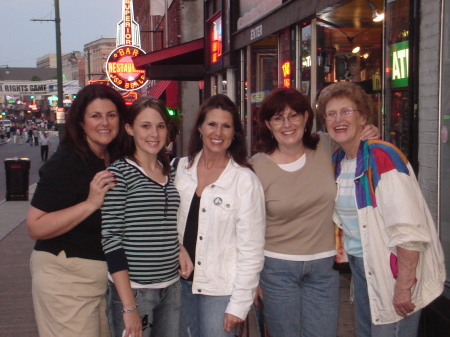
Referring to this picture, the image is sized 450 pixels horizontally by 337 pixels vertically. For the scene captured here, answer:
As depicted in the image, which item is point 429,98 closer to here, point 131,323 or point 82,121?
point 82,121

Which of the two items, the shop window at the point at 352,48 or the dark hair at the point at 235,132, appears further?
the shop window at the point at 352,48

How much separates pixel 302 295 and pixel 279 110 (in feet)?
3.68

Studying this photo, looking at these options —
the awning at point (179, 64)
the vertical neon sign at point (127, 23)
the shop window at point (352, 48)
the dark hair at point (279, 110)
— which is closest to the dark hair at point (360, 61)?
the shop window at point (352, 48)

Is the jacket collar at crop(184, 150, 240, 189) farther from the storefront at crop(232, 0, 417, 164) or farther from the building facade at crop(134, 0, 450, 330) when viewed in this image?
the building facade at crop(134, 0, 450, 330)

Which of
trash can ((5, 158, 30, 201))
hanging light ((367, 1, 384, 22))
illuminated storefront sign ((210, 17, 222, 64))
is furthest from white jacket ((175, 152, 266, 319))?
trash can ((5, 158, 30, 201))

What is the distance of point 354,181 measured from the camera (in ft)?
9.89

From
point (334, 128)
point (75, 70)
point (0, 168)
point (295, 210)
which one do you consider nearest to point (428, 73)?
point (334, 128)

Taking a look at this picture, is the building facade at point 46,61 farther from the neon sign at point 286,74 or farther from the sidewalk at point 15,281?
the neon sign at point 286,74

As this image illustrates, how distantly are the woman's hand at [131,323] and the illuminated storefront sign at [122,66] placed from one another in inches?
738

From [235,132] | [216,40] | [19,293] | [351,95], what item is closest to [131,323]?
[235,132]

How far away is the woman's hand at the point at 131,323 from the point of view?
2.75 m

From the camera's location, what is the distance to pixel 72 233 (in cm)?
290

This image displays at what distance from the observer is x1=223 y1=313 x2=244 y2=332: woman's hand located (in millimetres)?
2988

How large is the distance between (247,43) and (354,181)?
737cm
